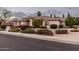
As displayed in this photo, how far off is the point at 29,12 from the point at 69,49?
8.33 ft

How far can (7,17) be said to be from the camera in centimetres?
1636

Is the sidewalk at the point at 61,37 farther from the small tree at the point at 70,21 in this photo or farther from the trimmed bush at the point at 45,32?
the small tree at the point at 70,21

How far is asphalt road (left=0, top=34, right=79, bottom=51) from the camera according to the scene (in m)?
15.8

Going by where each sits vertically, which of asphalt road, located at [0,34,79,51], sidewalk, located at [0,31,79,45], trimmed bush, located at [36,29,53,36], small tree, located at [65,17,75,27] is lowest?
asphalt road, located at [0,34,79,51]

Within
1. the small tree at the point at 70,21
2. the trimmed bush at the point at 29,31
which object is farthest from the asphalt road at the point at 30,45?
the small tree at the point at 70,21

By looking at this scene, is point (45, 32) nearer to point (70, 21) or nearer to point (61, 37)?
point (61, 37)

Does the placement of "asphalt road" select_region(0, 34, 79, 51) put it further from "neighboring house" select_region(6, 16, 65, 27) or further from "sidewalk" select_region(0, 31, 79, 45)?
"neighboring house" select_region(6, 16, 65, 27)

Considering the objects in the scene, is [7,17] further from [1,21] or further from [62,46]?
[62,46]

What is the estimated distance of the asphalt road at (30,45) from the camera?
15.8 m

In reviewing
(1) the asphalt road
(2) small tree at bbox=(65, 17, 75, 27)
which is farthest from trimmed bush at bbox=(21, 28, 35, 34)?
(2) small tree at bbox=(65, 17, 75, 27)
